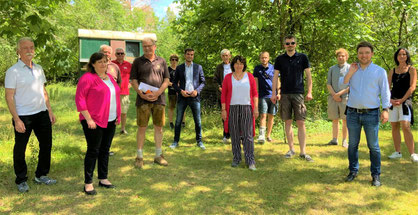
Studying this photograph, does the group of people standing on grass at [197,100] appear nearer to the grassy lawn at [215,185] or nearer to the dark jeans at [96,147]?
the dark jeans at [96,147]

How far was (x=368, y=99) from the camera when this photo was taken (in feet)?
13.5

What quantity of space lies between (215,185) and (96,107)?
189 cm

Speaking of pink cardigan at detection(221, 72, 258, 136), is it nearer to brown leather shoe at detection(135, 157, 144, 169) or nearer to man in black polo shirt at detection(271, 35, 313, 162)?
man in black polo shirt at detection(271, 35, 313, 162)

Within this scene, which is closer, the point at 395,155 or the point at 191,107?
the point at 395,155

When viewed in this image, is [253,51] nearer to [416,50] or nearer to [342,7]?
[342,7]

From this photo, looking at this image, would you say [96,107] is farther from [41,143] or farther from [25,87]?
[41,143]

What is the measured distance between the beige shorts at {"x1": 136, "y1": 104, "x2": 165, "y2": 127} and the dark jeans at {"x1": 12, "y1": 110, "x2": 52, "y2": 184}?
127 cm

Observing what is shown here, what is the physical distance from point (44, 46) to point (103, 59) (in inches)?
98.4

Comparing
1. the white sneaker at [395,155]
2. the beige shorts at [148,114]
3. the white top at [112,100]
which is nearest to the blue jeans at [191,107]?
the beige shorts at [148,114]

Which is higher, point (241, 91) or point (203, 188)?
point (241, 91)

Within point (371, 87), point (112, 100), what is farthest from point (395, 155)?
point (112, 100)

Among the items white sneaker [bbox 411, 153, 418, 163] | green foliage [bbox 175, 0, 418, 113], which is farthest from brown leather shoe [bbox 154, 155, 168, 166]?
white sneaker [bbox 411, 153, 418, 163]

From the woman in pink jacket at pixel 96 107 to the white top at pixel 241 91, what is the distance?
73.5 inches

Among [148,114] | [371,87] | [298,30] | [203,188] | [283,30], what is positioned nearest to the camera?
[371,87]
